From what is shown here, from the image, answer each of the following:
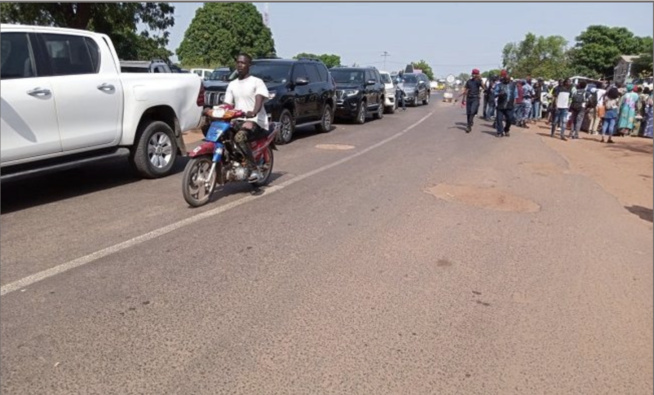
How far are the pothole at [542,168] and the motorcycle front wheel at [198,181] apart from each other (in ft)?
19.3

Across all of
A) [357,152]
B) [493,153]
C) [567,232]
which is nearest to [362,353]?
[567,232]

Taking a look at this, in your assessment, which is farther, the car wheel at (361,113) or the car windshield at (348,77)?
the car windshield at (348,77)

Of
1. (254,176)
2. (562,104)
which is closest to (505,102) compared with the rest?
(562,104)

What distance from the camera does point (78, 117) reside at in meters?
6.27

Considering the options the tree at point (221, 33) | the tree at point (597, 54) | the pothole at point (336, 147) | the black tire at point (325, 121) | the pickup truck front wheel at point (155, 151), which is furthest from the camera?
the tree at point (597, 54)

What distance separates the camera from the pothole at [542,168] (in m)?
9.16

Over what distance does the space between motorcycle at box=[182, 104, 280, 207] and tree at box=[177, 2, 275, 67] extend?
60907 millimetres

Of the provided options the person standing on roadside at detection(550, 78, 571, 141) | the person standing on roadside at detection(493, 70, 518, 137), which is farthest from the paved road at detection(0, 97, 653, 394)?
the person standing on roadside at detection(550, 78, 571, 141)

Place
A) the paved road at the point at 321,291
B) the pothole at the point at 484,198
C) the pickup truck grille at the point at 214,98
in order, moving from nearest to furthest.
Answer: the paved road at the point at 321,291 < the pothole at the point at 484,198 < the pickup truck grille at the point at 214,98

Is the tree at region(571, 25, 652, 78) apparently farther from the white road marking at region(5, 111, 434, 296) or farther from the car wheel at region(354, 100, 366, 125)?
the white road marking at region(5, 111, 434, 296)

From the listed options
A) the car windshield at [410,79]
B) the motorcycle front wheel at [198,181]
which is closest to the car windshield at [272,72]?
the motorcycle front wheel at [198,181]

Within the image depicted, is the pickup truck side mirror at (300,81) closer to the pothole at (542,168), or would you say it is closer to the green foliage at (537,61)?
the pothole at (542,168)

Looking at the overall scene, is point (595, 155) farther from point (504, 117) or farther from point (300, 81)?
point (300, 81)

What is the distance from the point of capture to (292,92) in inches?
474
